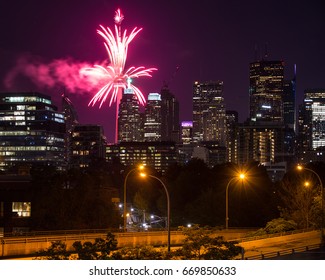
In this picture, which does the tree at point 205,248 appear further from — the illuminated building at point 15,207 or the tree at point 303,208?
the illuminated building at point 15,207

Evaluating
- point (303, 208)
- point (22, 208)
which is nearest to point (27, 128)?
point (22, 208)

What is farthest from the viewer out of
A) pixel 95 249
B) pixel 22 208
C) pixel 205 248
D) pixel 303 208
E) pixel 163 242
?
pixel 22 208

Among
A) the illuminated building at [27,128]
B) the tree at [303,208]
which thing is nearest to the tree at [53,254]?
the tree at [303,208]

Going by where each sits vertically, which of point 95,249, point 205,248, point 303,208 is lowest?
point 205,248

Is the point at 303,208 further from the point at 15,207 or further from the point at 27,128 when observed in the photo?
the point at 27,128

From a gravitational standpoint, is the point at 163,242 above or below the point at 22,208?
below
